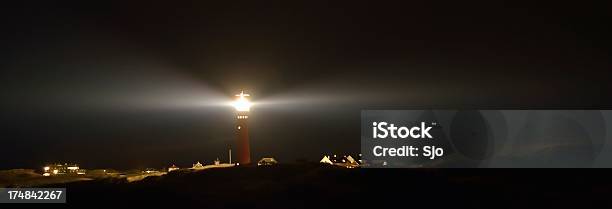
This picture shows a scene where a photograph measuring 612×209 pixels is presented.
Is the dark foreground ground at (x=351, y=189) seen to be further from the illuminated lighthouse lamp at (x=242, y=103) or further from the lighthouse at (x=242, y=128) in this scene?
the illuminated lighthouse lamp at (x=242, y=103)

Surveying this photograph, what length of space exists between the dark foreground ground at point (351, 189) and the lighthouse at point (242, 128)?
10658 millimetres

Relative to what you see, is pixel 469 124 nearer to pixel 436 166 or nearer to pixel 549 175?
pixel 436 166

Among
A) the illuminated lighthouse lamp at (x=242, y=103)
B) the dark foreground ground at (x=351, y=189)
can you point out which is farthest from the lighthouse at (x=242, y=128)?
the dark foreground ground at (x=351, y=189)

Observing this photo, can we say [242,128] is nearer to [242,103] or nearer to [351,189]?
[242,103]

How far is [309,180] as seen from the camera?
35156 millimetres

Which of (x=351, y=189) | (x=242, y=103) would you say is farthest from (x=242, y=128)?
(x=351, y=189)

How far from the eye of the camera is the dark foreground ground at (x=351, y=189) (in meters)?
29.8

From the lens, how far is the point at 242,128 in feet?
168

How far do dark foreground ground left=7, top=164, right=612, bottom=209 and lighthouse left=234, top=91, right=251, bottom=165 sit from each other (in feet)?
35.0

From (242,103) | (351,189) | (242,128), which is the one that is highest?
(242,103)

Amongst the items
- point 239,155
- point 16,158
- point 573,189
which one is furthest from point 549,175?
point 16,158

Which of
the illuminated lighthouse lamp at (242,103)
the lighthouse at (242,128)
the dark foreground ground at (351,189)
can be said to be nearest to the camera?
the dark foreground ground at (351,189)

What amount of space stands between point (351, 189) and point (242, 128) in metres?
19.8

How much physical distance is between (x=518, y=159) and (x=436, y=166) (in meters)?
5.95
